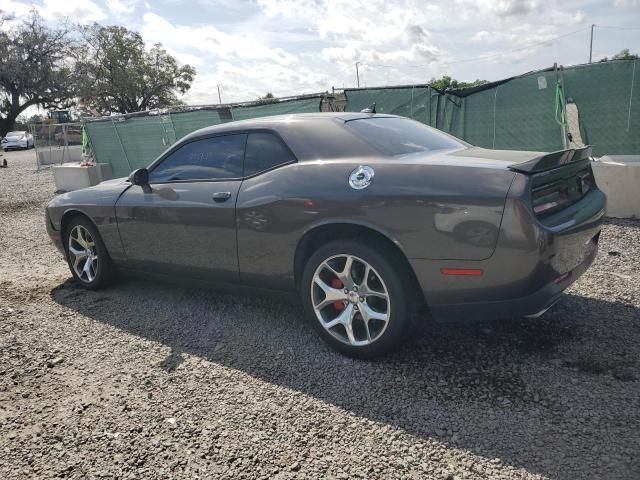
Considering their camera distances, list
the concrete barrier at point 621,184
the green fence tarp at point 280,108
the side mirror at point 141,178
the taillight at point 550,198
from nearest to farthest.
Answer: the taillight at point 550,198 → the side mirror at point 141,178 → the concrete barrier at point 621,184 → the green fence tarp at point 280,108

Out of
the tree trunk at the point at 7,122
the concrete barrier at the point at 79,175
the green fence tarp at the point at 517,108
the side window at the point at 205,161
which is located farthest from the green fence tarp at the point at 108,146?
the tree trunk at the point at 7,122

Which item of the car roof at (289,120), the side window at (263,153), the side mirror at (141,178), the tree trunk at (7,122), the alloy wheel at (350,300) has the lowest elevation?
the alloy wheel at (350,300)

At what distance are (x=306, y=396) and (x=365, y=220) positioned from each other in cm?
107

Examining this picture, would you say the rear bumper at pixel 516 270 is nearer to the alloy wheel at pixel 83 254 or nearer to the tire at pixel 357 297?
the tire at pixel 357 297

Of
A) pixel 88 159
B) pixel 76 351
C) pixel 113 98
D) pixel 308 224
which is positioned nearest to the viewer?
pixel 308 224

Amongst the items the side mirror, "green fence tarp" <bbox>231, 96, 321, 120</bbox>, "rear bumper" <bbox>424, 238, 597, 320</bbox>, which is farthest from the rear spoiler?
"green fence tarp" <bbox>231, 96, 321, 120</bbox>

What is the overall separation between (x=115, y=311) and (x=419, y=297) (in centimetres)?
268

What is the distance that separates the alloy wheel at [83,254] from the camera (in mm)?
4781

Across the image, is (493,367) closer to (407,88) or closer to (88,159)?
(407,88)

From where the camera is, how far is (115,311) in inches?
170

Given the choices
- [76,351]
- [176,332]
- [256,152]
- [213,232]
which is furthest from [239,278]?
[76,351]

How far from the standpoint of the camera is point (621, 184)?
20.9ft

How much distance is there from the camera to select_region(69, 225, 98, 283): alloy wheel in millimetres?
4781

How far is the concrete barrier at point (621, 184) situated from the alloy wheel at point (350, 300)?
4755 millimetres
